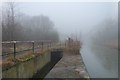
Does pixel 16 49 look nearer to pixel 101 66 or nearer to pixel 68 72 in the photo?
pixel 68 72

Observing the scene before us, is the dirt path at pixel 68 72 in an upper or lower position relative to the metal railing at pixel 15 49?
lower

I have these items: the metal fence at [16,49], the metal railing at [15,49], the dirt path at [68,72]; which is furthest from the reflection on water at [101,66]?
the dirt path at [68,72]

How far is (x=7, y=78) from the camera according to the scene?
25.7 ft

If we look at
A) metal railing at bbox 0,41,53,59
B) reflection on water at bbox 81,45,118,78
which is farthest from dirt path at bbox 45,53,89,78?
reflection on water at bbox 81,45,118,78

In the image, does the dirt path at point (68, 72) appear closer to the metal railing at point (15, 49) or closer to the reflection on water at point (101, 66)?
the metal railing at point (15, 49)

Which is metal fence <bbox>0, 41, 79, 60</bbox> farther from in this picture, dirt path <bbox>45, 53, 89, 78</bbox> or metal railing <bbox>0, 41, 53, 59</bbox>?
dirt path <bbox>45, 53, 89, 78</bbox>

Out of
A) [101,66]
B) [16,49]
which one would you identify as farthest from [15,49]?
[101,66]

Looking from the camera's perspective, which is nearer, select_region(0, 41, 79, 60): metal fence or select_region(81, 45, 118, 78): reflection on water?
select_region(0, 41, 79, 60): metal fence

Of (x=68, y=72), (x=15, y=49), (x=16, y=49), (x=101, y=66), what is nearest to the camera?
(x=68, y=72)

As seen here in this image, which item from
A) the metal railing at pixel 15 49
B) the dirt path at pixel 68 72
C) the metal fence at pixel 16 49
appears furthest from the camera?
the metal fence at pixel 16 49

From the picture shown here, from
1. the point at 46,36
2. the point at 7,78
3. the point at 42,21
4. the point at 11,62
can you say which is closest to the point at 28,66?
the point at 11,62

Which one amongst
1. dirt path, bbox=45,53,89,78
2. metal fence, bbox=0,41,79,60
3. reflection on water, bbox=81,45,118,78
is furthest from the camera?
reflection on water, bbox=81,45,118,78

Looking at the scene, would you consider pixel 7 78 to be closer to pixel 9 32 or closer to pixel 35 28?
pixel 9 32

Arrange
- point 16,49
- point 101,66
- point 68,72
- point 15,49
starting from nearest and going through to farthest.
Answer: point 68,72, point 15,49, point 16,49, point 101,66
